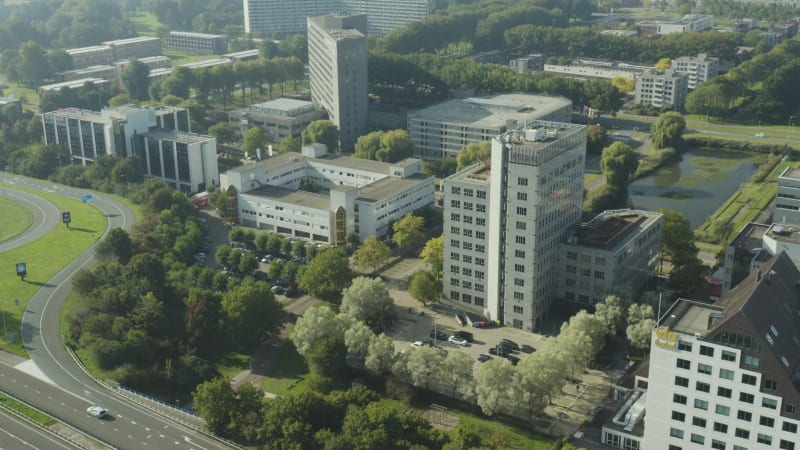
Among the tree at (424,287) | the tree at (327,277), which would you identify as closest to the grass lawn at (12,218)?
the tree at (327,277)

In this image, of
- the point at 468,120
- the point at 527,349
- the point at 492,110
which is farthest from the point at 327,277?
the point at 492,110

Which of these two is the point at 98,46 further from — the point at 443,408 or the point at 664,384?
the point at 664,384

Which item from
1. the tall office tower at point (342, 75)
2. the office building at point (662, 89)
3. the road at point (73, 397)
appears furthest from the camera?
the office building at point (662, 89)


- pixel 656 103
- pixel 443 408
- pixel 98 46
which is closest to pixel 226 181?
pixel 443 408

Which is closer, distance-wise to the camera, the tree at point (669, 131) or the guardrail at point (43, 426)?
the guardrail at point (43, 426)

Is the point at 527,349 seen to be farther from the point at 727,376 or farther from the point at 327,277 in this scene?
the point at 727,376

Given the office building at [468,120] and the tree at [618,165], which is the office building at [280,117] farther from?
the tree at [618,165]
